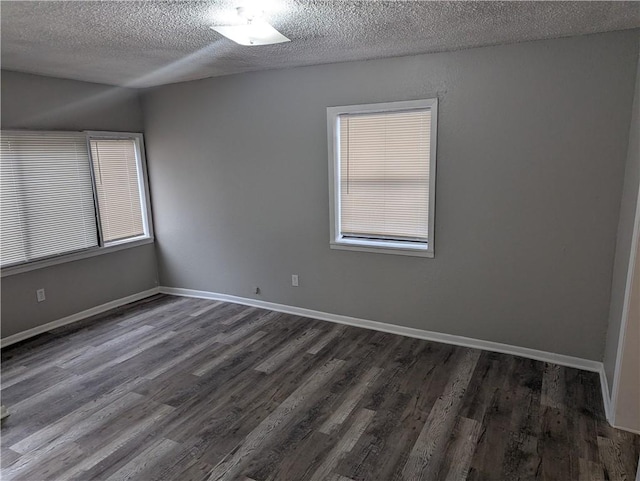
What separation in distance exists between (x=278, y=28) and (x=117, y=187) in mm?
2999

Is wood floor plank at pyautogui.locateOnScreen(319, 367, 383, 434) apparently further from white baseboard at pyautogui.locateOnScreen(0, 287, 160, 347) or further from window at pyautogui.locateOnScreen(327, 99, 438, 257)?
white baseboard at pyautogui.locateOnScreen(0, 287, 160, 347)

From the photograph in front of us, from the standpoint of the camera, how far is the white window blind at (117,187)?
14.8 ft

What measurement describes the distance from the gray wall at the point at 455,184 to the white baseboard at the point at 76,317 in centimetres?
96

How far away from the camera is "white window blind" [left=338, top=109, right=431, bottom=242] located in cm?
353

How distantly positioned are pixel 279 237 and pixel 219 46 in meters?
1.92

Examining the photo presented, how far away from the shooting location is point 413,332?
149 inches

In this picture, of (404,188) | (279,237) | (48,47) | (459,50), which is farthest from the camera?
(279,237)

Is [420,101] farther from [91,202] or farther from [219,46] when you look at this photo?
[91,202]

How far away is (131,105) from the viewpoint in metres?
4.77

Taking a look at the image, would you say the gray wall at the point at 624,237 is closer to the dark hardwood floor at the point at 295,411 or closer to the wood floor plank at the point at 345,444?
the dark hardwood floor at the point at 295,411

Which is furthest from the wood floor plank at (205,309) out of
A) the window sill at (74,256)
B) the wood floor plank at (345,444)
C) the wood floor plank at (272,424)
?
the wood floor plank at (345,444)

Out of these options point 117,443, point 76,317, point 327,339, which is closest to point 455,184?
point 327,339

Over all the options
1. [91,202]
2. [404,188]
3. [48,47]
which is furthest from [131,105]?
[404,188]

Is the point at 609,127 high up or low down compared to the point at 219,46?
down
